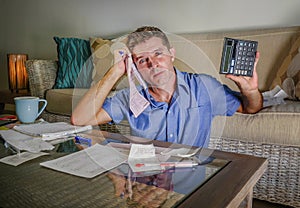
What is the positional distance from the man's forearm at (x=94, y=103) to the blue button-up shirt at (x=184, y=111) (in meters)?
0.03

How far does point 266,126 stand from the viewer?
1.27 metres

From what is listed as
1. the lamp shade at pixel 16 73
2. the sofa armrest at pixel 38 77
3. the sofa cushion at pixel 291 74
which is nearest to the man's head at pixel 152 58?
the sofa cushion at pixel 291 74

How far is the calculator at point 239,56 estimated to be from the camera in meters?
0.93

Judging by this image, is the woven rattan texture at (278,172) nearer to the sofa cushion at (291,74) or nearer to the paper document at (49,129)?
the sofa cushion at (291,74)

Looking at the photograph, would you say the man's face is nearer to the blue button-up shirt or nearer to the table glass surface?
the blue button-up shirt

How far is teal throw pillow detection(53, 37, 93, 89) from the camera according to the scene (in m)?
2.19

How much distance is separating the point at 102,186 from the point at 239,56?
21.8 inches

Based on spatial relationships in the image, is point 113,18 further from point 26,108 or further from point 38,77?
point 26,108

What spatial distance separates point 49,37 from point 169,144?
96.9 inches

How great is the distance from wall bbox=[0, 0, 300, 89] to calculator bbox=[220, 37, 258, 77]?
1172 mm

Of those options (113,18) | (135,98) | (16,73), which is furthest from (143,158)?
(16,73)

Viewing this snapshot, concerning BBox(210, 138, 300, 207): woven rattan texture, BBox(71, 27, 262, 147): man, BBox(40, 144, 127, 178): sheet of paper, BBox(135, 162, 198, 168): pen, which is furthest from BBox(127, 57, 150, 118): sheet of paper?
BBox(210, 138, 300, 207): woven rattan texture

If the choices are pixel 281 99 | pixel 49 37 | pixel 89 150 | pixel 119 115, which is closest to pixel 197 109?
pixel 119 115

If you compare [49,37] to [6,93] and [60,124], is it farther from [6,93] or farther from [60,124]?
[60,124]
